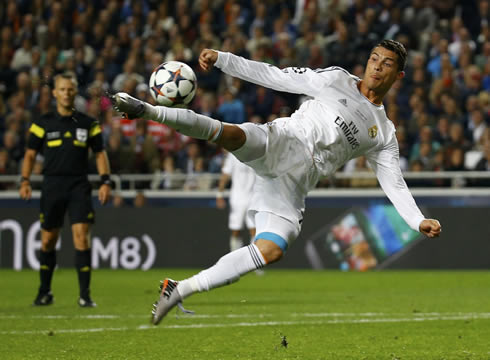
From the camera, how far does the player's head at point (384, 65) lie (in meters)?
7.10

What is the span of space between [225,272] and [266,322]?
2.97m

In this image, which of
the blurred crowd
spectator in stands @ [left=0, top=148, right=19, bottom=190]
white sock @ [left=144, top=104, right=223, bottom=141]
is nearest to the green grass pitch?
white sock @ [left=144, top=104, right=223, bottom=141]

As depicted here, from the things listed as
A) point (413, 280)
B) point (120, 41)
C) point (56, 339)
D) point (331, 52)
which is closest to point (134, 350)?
point (56, 339)

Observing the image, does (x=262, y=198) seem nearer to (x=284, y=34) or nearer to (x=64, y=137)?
(x=64, y=137)

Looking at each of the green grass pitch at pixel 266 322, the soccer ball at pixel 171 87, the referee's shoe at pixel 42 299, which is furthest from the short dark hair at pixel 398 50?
the referee's shoe at pixel 42 299

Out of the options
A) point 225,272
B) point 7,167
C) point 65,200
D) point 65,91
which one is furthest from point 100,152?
point 7,167

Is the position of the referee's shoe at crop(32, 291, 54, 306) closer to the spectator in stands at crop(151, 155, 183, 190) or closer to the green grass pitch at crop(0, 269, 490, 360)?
the green grass pitch at crop(0, 269, 490, 360)

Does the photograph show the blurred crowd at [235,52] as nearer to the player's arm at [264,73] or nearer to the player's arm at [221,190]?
the player's arm at [221,190]

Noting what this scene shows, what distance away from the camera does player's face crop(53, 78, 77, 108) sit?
10.2 metres

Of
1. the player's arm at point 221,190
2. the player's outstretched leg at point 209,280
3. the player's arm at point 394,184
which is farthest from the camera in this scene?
the player's arm at point 221,190

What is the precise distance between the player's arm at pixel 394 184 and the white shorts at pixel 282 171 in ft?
2.31

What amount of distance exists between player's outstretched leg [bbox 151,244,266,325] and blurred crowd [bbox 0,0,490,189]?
35.6ft

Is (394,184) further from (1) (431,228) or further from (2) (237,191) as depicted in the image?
(2) (237,191)

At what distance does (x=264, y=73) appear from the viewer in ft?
22.4
